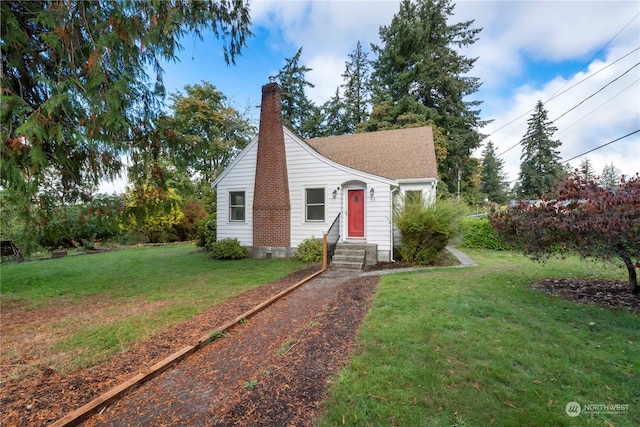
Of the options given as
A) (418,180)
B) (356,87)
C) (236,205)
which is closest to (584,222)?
(418,180)

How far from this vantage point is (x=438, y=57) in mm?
23781

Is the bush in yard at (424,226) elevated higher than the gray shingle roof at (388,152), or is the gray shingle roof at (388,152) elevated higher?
the gray shingle roof at (388,152)

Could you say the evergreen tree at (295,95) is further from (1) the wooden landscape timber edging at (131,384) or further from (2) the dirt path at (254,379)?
(1) the wooden landscape timber edging at (131,384)

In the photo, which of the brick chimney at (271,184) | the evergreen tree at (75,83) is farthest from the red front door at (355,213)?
the evergreen tree at (75,83)

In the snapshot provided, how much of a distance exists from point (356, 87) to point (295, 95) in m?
6.31

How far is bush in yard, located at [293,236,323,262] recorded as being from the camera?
9891 millimetres

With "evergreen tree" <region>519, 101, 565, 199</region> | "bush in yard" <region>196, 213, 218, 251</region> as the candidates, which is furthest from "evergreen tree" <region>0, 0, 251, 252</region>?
"evergreen tree" <region>519, 101, 565, 199</region>

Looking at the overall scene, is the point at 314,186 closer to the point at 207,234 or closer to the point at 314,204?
the point at 314,204

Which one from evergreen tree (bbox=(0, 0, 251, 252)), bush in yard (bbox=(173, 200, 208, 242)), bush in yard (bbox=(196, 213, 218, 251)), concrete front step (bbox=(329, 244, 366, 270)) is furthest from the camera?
bush in yard (bbox=(173, 200, 208, 242))

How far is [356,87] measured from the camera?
94.5 feet

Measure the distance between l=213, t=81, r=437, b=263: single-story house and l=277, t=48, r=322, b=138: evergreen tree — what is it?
1864 centimetres

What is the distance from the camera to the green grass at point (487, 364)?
226 cm

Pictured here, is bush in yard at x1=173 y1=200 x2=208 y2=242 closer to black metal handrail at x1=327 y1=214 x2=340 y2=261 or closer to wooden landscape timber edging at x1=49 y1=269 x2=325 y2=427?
black metal handrail at x1=327 y1=214 x2=340 y2=261

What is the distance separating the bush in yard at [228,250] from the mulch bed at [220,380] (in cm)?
628
